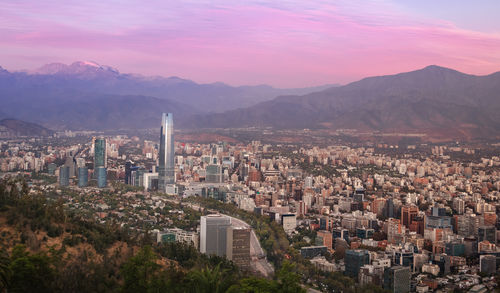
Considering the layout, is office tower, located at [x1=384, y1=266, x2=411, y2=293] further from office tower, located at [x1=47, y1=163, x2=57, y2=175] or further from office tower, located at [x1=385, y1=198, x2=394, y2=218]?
office tower, located at [x1=47, y1=163, x2=57, y2=175]

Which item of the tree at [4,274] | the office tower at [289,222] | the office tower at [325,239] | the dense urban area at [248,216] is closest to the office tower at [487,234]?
the dense urban area at [248,216]

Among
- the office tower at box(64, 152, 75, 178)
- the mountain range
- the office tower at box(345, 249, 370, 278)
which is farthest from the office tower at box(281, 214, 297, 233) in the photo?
the mountain range

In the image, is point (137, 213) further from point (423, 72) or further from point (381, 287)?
point (423, 72)

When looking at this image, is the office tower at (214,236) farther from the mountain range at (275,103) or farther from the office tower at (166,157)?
the mountain range at (275,103)

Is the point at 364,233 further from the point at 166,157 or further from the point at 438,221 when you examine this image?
the point at 166,157

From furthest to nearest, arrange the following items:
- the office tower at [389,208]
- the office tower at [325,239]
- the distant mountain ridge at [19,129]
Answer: the distant mountain ridge at [19,129]
the office tower at [389,208]
the office tower at [325,239]

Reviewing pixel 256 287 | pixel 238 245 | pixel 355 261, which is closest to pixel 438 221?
pixel 355 261
